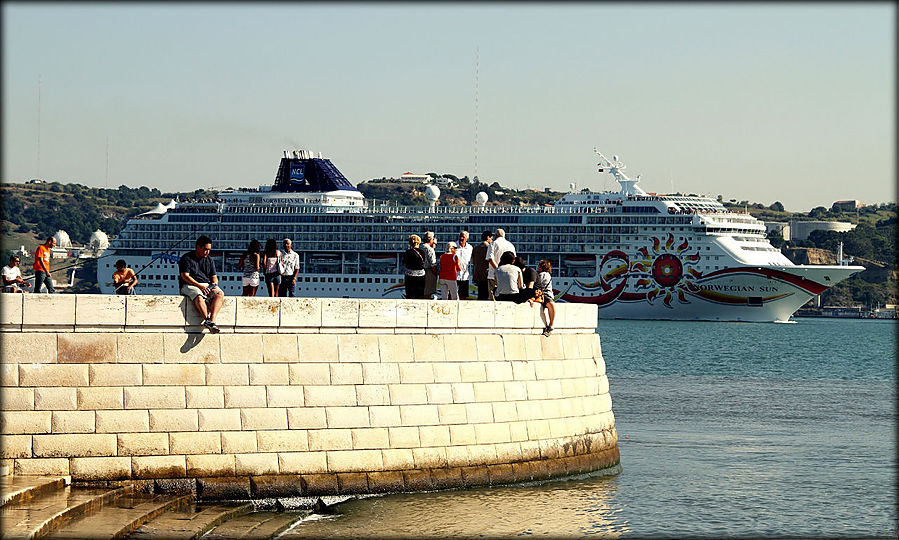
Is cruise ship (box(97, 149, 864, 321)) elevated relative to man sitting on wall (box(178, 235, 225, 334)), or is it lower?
elevated

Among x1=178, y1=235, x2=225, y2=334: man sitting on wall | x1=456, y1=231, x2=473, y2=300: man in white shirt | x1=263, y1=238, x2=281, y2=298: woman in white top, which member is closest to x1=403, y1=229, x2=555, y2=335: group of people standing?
x1=456, y1=231, x2=473, y2=300: man in white shirt

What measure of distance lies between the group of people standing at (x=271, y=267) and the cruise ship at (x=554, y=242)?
7893 cm

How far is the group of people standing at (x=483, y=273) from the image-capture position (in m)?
19.7

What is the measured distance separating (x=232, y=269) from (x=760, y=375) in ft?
205

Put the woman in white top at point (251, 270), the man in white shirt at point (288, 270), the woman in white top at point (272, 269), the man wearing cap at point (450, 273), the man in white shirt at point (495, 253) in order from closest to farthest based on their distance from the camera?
the woman in white top at point (251, 270), the woman in white top at point (272, 269), the man in white shirt at point (288, 270), the man wearing cap at point (450, 273), the man in white shirt at point (495, 253)

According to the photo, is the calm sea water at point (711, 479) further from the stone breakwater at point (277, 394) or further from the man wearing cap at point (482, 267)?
the man wearing cap at point (482, 267)

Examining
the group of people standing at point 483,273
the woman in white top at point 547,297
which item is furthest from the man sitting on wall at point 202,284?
the woman in white top at point 547,297

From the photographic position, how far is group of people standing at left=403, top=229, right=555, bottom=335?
777 inches

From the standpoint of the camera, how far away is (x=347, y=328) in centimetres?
1734

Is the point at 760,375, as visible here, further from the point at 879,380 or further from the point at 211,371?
the point at 211,371

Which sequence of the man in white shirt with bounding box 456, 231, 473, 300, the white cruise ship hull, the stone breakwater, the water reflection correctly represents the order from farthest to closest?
the white cruise ship hull, the man in white shirt with bounding box 456, 231, 473, 300, the water reflection, the stone breakwater

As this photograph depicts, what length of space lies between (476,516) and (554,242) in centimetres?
8747

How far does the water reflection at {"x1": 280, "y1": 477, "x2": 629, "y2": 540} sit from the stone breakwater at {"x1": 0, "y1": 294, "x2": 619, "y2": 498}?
233 millimetres

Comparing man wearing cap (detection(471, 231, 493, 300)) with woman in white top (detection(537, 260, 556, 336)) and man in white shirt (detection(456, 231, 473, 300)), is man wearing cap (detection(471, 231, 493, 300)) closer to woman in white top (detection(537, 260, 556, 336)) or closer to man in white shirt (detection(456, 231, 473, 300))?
man in white shirt (detection(456, 231, 473, 300))
